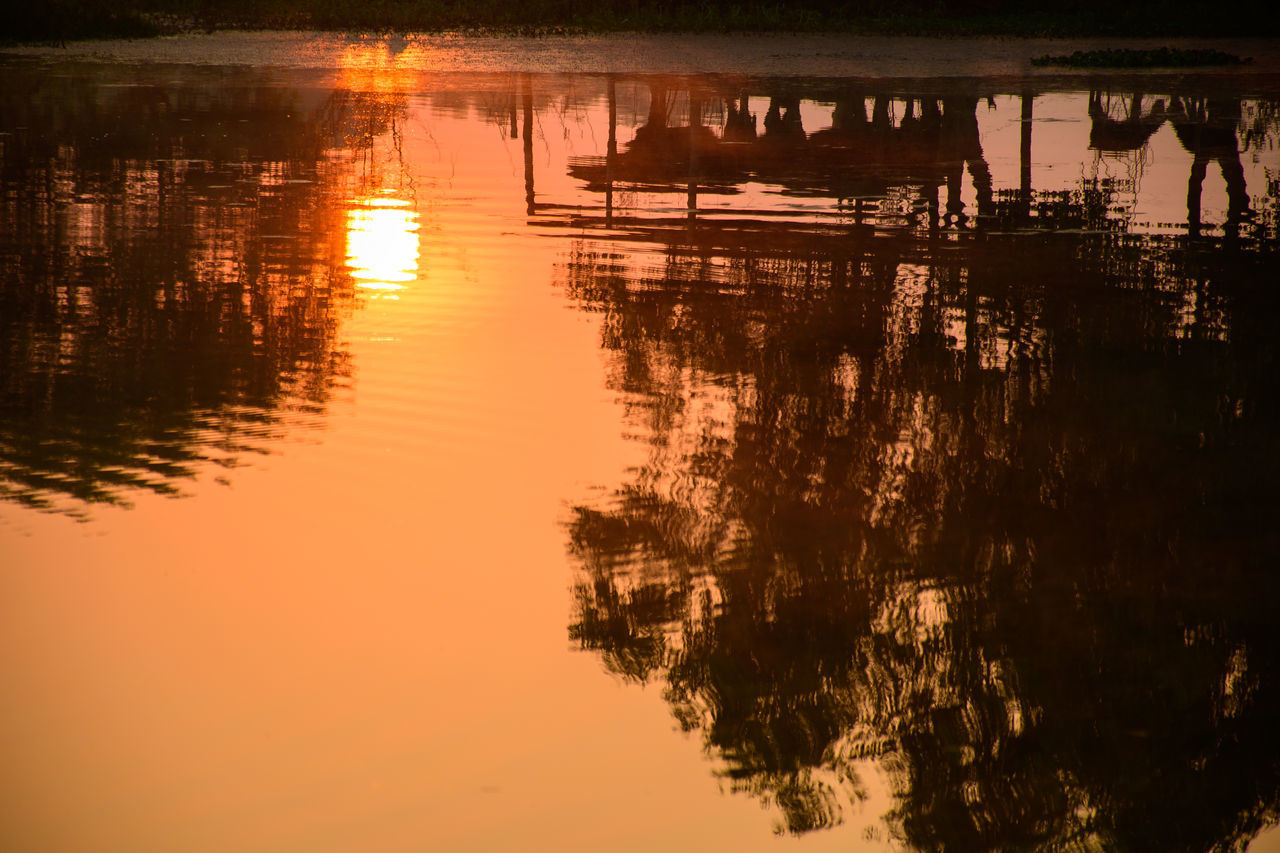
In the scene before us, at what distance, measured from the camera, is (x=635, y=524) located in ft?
15.1

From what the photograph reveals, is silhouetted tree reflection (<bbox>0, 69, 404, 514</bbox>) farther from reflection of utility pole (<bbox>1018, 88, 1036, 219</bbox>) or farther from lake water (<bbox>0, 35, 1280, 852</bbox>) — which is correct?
reflection of utility pole (<bbox>1018, 88, 1036, 219</bbox>)

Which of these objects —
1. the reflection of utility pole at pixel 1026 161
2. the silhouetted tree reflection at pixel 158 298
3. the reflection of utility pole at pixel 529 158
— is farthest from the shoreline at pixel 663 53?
the silhouetted tree reflection at pixel 158 298

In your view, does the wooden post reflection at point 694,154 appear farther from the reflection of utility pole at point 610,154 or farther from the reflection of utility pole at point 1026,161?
the reflection of utility pole at point 1026,161

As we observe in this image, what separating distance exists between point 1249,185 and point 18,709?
1030 cm

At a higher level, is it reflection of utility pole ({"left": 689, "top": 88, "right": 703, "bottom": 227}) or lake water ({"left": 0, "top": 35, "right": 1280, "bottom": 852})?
reflection of utility pole ({"left": 689, "top": 88, "right": 703, "bottom": 227})

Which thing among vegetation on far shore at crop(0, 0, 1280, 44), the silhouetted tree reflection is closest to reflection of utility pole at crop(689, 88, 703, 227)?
the silhouetted tree reflection

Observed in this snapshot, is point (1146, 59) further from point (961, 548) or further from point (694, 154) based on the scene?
point (961, 548)

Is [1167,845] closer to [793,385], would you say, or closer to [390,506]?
[390,506]

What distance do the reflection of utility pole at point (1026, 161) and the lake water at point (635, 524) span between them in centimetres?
17

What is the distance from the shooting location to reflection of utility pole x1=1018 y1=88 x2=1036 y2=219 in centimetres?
1034

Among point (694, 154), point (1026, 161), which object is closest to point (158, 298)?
point (694, 154)

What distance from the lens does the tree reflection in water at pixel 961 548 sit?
332 centimetres

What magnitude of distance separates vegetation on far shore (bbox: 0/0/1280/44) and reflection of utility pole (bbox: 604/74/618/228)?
10.3 metres

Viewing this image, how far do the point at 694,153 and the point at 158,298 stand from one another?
21.3ft
